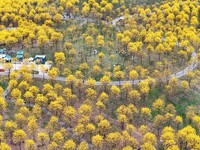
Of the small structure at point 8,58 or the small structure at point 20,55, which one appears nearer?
the small structure at point 8,58

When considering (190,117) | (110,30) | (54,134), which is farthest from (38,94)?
(110,30)

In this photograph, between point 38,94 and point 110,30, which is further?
point 110,30

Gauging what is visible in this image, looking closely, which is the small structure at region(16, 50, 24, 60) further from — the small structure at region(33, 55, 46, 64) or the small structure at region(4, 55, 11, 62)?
the small structure at region(33, 55, 46, 64)

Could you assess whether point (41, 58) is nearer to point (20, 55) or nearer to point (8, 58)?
point (20, 55)

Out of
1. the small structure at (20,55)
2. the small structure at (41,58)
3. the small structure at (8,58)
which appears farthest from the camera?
the small structure at (20,55)

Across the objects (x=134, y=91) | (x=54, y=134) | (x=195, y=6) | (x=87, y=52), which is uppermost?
(x=195, y=6)

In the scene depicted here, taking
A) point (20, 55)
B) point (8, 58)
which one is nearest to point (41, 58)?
point (20, 55)

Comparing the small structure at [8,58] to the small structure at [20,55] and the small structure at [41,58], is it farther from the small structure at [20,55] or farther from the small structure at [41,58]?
the small structure at [41,58]

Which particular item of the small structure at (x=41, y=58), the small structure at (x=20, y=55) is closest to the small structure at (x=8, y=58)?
the small structure at (x=20, y=55)

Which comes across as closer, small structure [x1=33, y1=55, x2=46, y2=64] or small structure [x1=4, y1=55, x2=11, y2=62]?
small structure [x1=4, y1=55, x2=11, y2=62]

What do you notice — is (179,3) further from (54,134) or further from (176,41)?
(54,134)

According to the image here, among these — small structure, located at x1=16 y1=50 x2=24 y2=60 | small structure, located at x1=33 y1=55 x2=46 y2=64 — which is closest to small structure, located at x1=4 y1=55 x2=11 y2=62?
small structure, located at x1=16 y1=50 x2=24 y2=60
